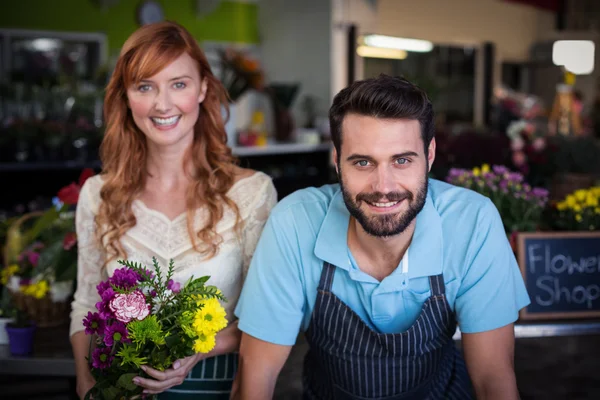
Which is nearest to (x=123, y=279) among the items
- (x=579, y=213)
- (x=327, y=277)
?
(x=327, y=277)

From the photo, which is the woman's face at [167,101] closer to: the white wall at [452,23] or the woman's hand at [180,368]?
the woman's hand at [180,368]

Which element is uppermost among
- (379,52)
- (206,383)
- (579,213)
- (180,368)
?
(379,52)

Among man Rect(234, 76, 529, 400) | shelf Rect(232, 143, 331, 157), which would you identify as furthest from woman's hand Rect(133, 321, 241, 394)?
shelf Rect(232, 143, 331, 157)

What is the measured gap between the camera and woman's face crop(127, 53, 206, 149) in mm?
→ 1887

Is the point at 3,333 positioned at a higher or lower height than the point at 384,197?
lower

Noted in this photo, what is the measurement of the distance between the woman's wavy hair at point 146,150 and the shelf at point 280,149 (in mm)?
4343

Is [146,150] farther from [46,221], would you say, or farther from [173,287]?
[173,287]

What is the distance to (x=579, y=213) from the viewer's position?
231 cm

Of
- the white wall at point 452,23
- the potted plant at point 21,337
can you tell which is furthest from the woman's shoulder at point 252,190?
the white wall at point 452,23

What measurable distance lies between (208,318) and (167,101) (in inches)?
28.3

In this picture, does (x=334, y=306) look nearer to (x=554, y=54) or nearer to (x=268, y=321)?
(x=268, y=321)

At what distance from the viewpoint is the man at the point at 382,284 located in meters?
1.60

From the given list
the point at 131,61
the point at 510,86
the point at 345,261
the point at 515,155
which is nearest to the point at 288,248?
the point at 345,261

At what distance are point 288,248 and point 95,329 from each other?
0.51 m
